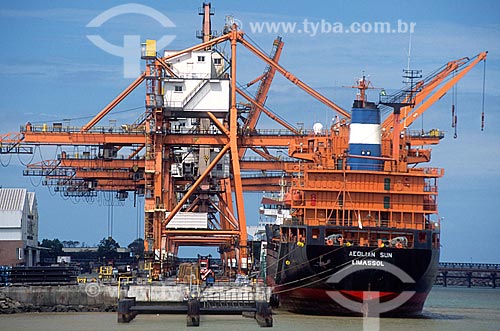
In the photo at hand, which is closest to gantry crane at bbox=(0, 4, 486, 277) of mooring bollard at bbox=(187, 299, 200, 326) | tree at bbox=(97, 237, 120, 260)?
mooring bollard at bbox=(187, 299, 200, 326)

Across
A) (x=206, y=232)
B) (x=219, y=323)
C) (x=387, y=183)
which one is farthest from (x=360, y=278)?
(x=206, y=232)

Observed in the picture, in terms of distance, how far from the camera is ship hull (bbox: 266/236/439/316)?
4391 centimetres

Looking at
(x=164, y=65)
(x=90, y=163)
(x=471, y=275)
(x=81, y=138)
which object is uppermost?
(x=164, y=65)

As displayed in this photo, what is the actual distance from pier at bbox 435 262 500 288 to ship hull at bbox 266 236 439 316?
67132 mm

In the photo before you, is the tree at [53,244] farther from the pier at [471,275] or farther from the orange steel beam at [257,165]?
the orange steel beam at [257,165]

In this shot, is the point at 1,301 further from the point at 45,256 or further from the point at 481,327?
the point at 45,256

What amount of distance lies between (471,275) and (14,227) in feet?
188

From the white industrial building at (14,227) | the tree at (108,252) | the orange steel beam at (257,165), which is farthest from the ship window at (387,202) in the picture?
the tree at (108,252)

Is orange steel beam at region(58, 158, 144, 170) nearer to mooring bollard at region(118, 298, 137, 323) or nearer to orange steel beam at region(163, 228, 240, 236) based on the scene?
orange steel beam at region(163, 228, 240, 236)

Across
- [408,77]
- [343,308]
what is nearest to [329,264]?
[343,308]

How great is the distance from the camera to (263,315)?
40969mm

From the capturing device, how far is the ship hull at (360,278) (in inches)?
1729

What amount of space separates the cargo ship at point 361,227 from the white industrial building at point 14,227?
28.1m

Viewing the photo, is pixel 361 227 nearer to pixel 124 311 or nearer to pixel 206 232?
pixel 124 311
